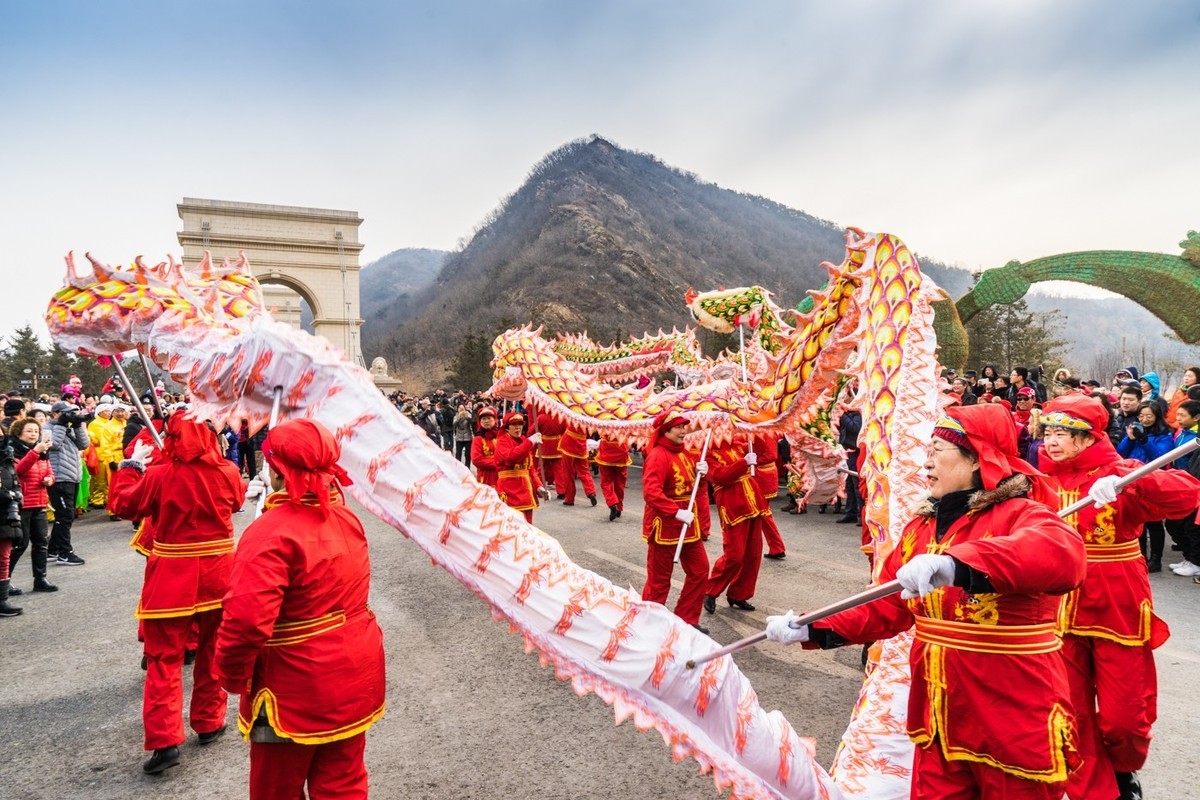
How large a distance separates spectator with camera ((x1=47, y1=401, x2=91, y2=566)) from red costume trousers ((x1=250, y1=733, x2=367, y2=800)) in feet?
23.2

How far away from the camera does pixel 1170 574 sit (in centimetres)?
664

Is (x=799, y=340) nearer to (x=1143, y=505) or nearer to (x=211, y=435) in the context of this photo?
(x=1143, y=505)

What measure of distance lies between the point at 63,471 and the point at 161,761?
5.99m

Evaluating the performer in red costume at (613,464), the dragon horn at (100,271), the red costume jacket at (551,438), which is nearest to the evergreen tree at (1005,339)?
the red costume jacket at (551,438)

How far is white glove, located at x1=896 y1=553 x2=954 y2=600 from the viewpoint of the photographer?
1.88 m

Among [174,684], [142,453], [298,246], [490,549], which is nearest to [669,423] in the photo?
[490,549]

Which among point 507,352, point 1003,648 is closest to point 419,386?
point 507,352

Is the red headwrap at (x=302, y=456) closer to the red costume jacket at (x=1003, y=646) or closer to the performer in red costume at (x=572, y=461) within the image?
the red costume jacket at (x=1003, y=646)

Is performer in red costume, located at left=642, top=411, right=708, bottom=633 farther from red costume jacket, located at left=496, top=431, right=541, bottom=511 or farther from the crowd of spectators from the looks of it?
the crowd of spectators

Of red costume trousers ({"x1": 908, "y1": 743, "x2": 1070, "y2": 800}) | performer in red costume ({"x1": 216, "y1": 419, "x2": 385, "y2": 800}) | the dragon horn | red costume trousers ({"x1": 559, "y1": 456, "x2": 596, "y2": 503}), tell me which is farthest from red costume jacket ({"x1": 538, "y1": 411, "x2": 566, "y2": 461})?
red costume trousers ({"x1": 908, "y1": 743, "x2": 1070, "y2": 800})

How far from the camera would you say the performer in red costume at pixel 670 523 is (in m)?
5.24

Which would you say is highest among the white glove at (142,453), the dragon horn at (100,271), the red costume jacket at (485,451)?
the dragon horn at (100,271)

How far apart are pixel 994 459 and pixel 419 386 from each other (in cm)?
4805

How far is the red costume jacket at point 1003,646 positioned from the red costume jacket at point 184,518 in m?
3.75
